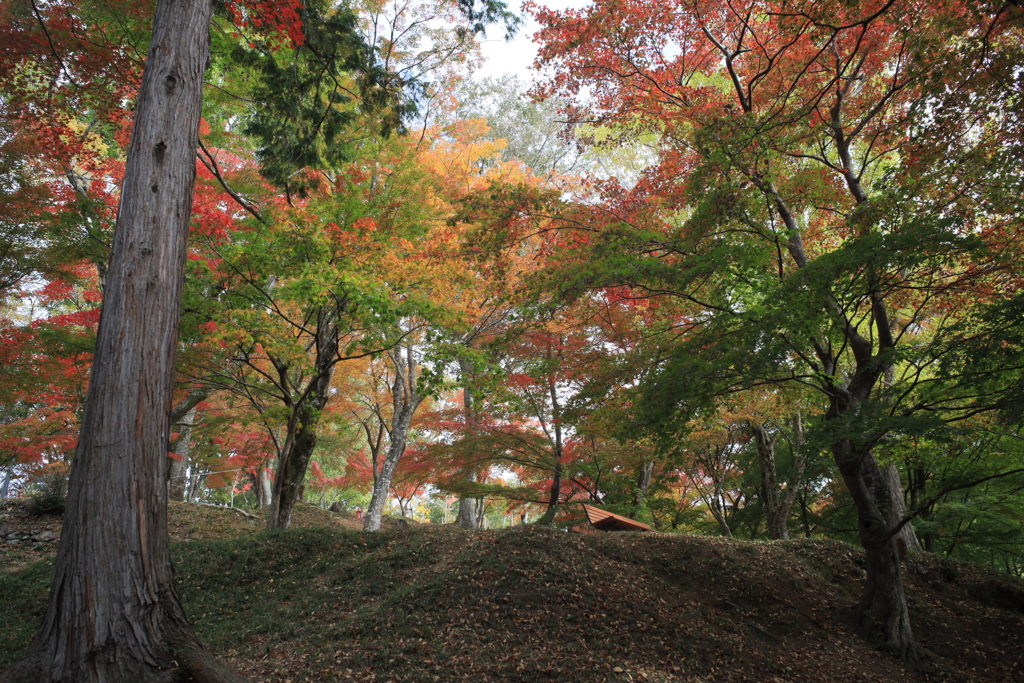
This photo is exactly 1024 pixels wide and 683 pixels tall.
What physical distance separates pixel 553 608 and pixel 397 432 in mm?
6964

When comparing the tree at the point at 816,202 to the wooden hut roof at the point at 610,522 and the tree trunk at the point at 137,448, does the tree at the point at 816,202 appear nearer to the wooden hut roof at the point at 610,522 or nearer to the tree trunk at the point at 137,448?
the wooden hut roof at the point at 610,522

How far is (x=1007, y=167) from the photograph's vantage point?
5.14 m

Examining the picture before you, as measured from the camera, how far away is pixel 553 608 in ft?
19.0

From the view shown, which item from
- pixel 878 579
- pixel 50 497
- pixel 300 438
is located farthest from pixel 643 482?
pixel 50 497

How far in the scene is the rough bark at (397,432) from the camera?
38.7ft

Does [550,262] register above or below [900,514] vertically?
above

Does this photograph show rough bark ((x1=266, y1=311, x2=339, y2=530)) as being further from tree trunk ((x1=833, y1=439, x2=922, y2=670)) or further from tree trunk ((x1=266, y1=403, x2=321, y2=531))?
tree trunk ((x1=833, y1=439, x2=922, y2=670))

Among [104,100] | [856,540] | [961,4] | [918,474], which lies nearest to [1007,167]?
[961,4]

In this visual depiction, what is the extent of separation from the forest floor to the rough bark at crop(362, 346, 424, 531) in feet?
9.46

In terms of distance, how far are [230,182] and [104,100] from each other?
8.29 feet

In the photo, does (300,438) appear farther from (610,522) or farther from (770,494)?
(770,494)

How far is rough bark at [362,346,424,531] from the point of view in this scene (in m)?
11.8

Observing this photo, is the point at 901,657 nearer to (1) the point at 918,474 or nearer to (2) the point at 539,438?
(2) the point at 539,438

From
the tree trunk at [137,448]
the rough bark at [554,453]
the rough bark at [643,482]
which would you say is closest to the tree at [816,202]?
the rough bark at [554,453]
